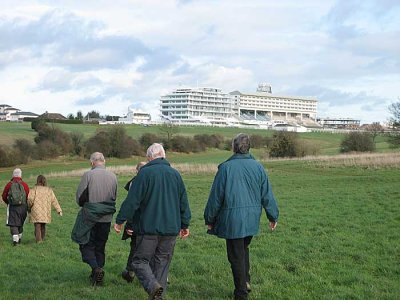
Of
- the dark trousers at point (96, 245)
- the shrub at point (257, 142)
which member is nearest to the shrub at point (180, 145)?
the shrub at point (257, 142)

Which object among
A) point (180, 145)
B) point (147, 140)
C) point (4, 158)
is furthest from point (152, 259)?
point (180, 145)

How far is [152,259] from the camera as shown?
7672mm

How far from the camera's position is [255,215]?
24.7 ft

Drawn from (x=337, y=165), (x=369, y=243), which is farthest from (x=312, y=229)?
(x=337, y=165)

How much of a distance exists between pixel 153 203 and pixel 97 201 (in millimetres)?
1928

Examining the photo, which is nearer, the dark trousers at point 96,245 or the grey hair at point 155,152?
the grey hair at point 155,152

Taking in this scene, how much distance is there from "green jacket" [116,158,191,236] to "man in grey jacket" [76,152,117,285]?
1606 mm

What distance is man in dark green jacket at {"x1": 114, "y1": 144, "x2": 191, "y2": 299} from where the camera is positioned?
291 inches

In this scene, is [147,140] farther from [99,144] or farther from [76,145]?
[76,145]

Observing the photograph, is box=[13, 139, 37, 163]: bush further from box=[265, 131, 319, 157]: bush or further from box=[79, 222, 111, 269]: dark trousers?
box=[79, 222, 111, 269]: dark trousers

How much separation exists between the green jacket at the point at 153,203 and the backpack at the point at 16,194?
7221 mm

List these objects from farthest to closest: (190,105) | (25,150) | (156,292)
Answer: (190,105) → (25,150) → (156,292)

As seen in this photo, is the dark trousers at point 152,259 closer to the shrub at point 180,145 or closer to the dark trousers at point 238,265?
the dark trousers at point 238,265

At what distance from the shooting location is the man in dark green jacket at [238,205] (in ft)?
24.3
